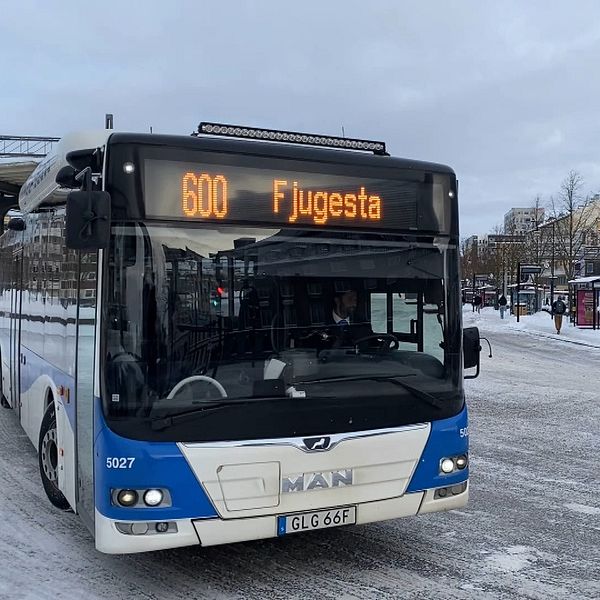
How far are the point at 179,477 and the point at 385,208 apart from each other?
217 cm

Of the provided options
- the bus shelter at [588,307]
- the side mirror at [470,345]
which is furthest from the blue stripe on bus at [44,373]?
the bus shelter at [588,307]

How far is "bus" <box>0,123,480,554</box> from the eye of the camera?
4207 millimetres

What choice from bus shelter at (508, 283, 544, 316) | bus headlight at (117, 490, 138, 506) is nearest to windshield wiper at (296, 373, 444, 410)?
bus headlight at (117, 490, 138, 506)

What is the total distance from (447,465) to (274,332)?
1.53 metres

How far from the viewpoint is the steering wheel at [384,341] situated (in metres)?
4.84

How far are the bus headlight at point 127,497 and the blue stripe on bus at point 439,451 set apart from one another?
175 cm

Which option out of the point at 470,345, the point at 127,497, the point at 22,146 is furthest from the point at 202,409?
the point at 22,146

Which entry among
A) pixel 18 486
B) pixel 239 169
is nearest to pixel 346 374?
pixel 239 169

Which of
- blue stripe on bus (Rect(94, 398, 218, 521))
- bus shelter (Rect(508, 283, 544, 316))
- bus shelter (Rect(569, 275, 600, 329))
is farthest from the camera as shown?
bus shelter (Rect(508, 283, 544, 316))

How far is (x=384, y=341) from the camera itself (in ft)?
16.0

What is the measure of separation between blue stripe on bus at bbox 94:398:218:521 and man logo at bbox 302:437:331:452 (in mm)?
673

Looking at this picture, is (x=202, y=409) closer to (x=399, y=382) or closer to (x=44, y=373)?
(x=399, y=382)

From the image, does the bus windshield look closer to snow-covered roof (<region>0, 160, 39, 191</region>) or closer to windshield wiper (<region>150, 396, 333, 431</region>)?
windshield wiper (<region>150, 396, 333, 431</region>)

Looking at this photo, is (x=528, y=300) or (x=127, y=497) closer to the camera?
(x=127, y=497)
